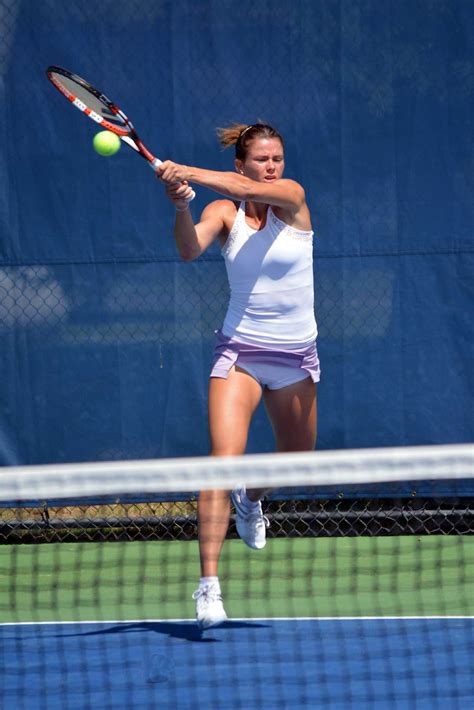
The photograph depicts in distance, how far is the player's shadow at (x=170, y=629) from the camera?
4004 mm

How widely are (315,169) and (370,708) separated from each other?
292cm

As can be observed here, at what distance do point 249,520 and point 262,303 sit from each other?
33.9 inches

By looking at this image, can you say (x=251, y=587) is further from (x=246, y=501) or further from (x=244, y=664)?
(x=244, y=664)

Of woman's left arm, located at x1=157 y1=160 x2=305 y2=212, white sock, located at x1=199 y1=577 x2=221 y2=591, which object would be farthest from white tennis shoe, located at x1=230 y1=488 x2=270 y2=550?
woman's left arm, located at x1=157 y1=160 x2=305 y2=212

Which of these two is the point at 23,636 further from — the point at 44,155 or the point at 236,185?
the point at 44,155

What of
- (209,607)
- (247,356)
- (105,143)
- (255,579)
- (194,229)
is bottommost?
(255,579)

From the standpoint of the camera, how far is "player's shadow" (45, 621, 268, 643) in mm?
4004

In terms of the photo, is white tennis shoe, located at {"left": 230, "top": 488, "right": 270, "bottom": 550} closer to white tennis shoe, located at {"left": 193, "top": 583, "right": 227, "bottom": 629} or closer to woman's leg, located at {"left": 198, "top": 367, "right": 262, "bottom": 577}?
woman's leg, located at {"left": 198, "top": 367, "right": 262, "bottom": 577}

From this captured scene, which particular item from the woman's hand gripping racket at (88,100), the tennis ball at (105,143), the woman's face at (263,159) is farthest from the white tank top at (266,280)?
the tennis ball at (105,143)

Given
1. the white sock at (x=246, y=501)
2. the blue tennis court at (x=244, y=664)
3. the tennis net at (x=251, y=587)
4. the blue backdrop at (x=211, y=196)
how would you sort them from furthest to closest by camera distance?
the blue backdrop at (x=211, y=196), the white sock at (x=246, y=501), the blue tennis court at (x=244, y=664), the tennis net at (x=251, y=587)

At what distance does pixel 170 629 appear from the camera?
4.11 metres

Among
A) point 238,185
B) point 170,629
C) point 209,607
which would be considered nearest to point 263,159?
point 238,185

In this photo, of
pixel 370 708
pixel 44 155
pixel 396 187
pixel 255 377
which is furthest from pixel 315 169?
pixel 370 708

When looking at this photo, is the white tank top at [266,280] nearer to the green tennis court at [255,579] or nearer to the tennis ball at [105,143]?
the tennis ball at [105,143]
